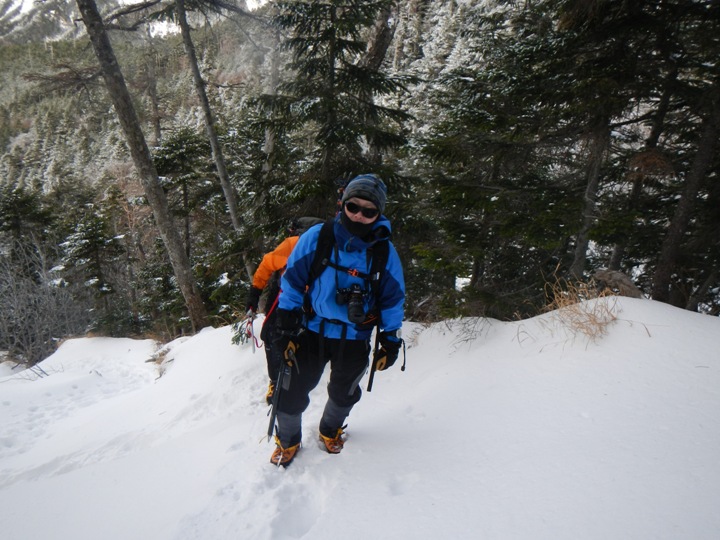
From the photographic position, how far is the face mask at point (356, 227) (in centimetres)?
242

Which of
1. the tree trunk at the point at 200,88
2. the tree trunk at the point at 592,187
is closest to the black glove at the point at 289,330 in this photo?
the tree trunk at the point at 592,187

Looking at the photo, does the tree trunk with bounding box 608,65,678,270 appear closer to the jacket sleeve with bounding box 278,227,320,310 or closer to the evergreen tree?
the evergreen tree

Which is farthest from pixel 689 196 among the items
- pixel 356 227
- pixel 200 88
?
pixel 200 88

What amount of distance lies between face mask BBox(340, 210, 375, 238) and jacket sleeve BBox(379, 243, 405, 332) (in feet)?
0.76

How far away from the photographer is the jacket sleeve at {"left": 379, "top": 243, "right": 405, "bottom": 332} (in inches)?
101

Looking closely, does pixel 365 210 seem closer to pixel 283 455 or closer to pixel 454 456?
A: pixel 454 456

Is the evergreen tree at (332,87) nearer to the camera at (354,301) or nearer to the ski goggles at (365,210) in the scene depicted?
the ski goggles at (365,210)

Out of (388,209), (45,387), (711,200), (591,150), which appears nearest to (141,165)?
(45,387)

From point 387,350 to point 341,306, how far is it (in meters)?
0.57

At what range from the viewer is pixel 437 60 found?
32.5 meters

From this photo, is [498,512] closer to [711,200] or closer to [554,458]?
[554,458]

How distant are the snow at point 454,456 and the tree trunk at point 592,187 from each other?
1496mm

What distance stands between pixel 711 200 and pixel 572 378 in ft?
15.3

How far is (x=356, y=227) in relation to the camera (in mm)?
2418
